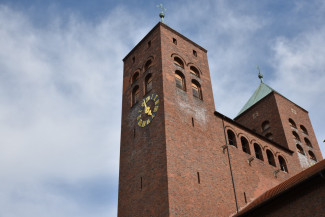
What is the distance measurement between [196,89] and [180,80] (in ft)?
4.46

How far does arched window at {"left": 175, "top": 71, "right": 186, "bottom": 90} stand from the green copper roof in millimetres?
11939

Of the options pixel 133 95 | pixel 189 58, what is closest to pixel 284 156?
pixel 189 58

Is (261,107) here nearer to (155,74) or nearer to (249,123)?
(249,123)

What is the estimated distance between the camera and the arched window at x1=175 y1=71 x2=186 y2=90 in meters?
23.2

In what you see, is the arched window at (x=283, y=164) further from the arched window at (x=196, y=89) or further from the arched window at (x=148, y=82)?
the arched window at (x=148, y=82)

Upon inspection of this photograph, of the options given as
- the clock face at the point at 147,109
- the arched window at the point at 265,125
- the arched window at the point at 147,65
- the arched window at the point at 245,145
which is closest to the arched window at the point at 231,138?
the arched window at the point at 245,145

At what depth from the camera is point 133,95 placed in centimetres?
2492

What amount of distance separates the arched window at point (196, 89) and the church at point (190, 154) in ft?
0.22

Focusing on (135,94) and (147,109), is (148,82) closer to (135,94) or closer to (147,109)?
(135,94)

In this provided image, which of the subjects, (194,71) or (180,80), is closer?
(180,80)

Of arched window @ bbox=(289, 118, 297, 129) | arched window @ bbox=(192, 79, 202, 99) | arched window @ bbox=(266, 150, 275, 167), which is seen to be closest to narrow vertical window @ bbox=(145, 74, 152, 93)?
arched window @ bbox=(192, 79, 202, 99)

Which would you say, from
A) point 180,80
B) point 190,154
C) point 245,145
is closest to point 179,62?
point 180,80

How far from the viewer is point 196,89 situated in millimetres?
24312

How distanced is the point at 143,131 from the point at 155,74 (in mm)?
3861
